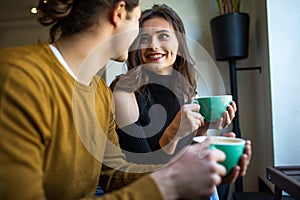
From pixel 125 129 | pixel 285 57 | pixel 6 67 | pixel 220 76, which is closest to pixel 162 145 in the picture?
pixel 125 129

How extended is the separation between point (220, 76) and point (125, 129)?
106 cm

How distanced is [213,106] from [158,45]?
44 cm

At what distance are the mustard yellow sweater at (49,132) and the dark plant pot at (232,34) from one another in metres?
1.06

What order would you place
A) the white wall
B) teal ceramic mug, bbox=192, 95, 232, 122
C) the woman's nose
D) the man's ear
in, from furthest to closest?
the white wall, the woman's nose, teal ceramic mug, bbox=192, 95, 232, 122, the man's ear

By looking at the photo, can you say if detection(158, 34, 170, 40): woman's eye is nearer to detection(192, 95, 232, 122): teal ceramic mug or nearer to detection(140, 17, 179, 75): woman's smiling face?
detection(140, 17, 179, 75): woman's smiling face

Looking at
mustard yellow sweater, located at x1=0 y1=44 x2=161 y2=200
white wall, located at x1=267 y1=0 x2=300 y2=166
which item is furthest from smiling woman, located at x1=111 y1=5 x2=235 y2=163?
white wall, located at x1=267 y1=0 x2=300 y2=166

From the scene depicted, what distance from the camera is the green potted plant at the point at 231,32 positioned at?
60.0 inches

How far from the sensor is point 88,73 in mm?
602

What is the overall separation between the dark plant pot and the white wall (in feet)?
0.58

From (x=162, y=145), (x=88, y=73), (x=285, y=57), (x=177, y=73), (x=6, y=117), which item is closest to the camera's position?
(x=6, y=117)

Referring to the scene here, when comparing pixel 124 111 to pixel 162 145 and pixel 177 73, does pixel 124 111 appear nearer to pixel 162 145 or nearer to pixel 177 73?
pixel 162 145

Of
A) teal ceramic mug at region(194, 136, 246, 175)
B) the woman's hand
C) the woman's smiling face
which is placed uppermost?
the woman's smiling face

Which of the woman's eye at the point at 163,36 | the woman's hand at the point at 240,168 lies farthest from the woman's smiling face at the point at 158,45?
the woman's hand at the point at 240,168

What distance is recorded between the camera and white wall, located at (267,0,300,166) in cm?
134
